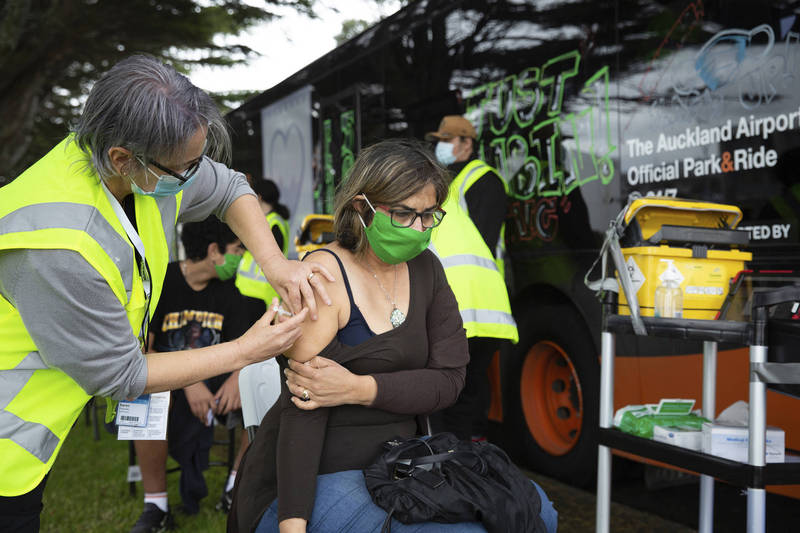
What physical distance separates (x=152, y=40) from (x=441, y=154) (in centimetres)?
636

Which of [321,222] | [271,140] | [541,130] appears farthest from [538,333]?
[271,140]

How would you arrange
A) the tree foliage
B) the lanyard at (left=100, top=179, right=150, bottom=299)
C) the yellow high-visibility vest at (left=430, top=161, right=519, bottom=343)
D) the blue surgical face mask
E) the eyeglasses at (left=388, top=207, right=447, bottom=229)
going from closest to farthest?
the lanyard at (left=100, top=179, right=150, bottom=299), the eyeglasses at (left=388, top=207, right=447, bottom=229), the yellow high-visibility vest at (left=430, top=161, right=519, bottom=343), the blue surgical face mask, the tree foliage

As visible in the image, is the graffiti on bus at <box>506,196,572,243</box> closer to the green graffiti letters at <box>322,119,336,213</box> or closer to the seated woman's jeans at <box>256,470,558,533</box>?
the green graffiti letters at <box>322,119,336,213</box>

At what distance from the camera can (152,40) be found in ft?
31.0

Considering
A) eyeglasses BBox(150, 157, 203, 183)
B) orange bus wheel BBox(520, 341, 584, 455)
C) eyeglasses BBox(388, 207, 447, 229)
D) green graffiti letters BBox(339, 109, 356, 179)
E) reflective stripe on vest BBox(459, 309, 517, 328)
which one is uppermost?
green graffiti letters BBox(339, 109, 356, 179)

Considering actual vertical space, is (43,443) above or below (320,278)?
below

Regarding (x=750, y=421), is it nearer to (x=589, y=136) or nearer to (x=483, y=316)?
(x=483, y=316)

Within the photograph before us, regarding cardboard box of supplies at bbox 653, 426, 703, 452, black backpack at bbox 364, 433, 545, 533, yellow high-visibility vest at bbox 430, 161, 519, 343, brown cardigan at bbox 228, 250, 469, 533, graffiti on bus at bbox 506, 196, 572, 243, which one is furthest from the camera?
graffiti on bus at bbox 506, 196, 572, 243

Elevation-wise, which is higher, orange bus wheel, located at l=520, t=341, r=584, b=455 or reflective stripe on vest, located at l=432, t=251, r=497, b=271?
reflective stripe on vest, located at l=432, t=251, r=497, b=271

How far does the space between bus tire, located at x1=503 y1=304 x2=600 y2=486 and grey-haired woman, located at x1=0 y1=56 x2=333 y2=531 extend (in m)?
2.81

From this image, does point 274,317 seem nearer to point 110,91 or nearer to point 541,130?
point 110,91

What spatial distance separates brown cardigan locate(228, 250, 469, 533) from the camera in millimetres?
1856

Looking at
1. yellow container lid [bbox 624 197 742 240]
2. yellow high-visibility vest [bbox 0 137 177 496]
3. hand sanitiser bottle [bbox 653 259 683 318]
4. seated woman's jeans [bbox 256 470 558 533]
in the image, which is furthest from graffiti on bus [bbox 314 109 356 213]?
yellow high-visibility vest [bbox 0 137 177 496]

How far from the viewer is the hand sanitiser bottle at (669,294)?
103 inches
